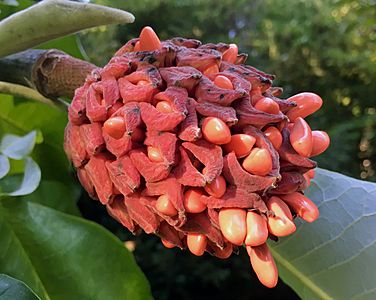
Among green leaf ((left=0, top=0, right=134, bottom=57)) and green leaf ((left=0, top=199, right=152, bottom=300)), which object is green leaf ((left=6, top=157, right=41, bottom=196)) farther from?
green leaf ((left=0, top=0, right=134, bottom=57))

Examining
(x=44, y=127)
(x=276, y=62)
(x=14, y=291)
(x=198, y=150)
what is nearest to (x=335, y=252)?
(x=198, y=150)

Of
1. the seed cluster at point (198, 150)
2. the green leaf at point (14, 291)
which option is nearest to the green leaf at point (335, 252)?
the seed cluster at point (198, 150)

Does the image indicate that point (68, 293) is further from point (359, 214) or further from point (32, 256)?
point (359, 214)

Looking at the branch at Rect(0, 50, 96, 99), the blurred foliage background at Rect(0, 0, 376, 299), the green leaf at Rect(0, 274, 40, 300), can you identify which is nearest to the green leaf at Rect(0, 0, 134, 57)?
the branch at Rect(0, 50, 96, 99)

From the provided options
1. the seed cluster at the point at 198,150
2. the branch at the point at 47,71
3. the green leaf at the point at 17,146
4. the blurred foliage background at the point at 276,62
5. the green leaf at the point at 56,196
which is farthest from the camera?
the blurred foliage background at the point at 276,62

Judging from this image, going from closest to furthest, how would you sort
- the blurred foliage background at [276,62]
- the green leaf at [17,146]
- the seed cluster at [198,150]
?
the seed cluster at [198,150] → the green leaf at [17,146] → the blurred foliage background at [276,62]

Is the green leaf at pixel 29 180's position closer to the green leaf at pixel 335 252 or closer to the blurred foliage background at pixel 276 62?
the green leaf at pixel 335 252

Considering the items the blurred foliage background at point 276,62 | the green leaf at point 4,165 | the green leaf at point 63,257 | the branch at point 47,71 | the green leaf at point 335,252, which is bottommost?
the blurred foliage background at point 276,62
